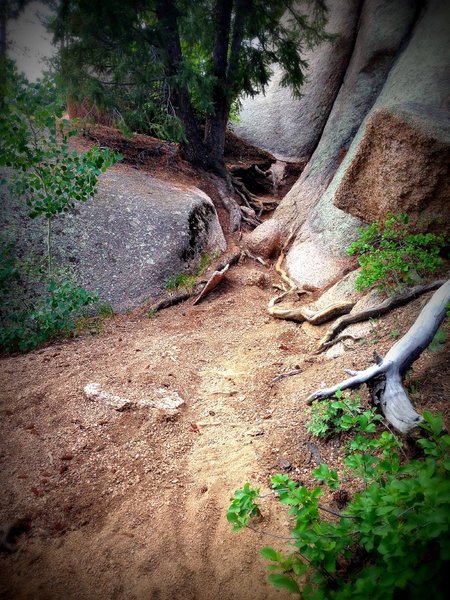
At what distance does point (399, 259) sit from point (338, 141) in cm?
502

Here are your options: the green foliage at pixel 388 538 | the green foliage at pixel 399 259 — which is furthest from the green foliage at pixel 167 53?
the green foliage at pixel 388 538

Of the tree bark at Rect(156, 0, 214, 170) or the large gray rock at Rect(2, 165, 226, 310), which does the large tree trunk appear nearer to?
the tree bark at Rect(156, 0, 214, 170)

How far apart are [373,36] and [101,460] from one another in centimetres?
984

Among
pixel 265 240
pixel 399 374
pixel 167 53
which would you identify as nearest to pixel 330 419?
pixel 399 374

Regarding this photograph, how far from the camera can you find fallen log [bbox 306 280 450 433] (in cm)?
246

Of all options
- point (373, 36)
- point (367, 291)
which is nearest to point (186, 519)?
point (367, 291)

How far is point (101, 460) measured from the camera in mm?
2850

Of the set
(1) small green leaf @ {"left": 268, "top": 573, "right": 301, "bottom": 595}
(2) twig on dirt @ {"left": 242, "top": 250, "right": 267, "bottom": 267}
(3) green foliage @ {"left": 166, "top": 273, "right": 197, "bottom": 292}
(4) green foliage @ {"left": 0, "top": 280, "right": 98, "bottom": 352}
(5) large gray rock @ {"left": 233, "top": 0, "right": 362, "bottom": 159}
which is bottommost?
(4) green foliage @ {"left": 0, "top": 280, "right": 98, "bottom": 352}

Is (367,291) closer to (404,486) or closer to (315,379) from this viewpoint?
(315,379)

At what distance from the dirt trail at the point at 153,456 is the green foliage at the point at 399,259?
1.69 feet

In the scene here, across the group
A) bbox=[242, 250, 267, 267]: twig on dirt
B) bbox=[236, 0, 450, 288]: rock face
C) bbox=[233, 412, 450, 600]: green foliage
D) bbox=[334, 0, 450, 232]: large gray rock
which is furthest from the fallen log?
bbox=[242, 250, 267, 267]: twig on dirt

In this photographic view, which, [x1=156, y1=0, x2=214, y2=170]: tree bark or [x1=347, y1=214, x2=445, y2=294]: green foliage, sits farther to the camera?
[x1=156, y1=0, x2=214, y2=170]: tree bark

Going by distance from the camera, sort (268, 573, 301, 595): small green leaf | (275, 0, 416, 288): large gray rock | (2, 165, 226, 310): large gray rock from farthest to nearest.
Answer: (275, 0, 416, 288): large gray rock
(2, 165, 226, 310): large gray rock
(268, 573, 301, 595): small green leaf

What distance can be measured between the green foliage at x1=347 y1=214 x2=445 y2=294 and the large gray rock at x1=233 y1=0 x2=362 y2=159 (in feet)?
19.6
